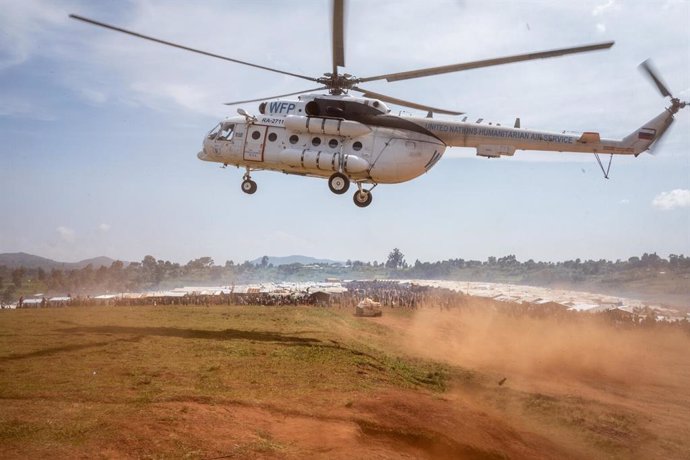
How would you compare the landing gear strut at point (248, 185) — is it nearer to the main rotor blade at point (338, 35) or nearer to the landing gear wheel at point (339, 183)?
the landing gear wheel at point (339, 183)

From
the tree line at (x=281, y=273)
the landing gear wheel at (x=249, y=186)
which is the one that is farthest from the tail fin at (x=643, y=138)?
the tree line at (x=281, y=273)

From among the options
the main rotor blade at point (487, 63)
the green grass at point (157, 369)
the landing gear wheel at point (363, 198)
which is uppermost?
the main rotor blade at point (487, 63)

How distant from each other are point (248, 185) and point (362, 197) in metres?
4.68

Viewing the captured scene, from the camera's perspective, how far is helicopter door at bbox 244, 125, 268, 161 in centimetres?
1677

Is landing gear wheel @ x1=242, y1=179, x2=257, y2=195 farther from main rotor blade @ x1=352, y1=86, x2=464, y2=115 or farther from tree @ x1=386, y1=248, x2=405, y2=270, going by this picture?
tree @ x1=386, y1=248, x2=405, y2=270

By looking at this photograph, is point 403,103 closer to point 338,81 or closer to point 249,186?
point 338,81

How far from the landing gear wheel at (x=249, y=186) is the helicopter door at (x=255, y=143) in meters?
1.06

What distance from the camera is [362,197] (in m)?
16.5

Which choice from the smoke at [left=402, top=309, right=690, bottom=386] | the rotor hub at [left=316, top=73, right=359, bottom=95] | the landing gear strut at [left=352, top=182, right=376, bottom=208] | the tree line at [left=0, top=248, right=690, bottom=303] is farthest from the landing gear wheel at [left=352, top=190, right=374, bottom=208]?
the tree line at [left=0, top=248, right=690, bottom=303]

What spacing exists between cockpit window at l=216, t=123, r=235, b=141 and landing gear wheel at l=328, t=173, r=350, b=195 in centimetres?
460

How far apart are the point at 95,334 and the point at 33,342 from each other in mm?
1677

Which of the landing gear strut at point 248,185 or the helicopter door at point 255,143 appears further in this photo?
the landing gear strut at point 248,185

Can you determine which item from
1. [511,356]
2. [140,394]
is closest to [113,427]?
[140,394]

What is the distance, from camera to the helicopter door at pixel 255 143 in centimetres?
1677
